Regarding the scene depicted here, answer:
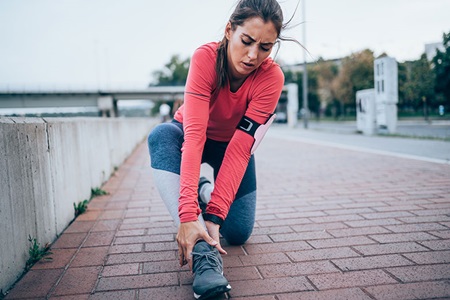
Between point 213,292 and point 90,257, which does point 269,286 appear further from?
point 90,257

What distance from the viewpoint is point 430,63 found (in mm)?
24078

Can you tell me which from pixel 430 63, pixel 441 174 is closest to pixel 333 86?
pixel 430 63

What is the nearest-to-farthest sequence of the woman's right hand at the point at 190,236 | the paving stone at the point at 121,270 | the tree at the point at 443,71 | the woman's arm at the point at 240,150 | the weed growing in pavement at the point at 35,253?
the woman's right hand at the point at 190,236 → the woman's arm at the point at 240,150 → the paving stone at the point at 121,270 → the weed growing in pavement at the point at 35,253 → the tree at the point at 443,71

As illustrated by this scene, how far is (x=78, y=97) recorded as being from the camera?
50531 mm

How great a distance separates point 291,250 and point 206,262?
84 centimetres

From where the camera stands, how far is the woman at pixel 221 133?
75.5 inches

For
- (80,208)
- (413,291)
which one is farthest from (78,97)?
(413,291)

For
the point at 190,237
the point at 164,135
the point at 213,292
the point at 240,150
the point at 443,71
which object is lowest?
the point at 213,292

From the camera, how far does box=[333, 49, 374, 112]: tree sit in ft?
91.8

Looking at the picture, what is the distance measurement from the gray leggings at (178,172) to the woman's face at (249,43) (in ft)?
1.99

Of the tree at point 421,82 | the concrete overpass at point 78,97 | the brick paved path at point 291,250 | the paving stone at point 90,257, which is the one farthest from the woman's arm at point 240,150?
the concrete overpass at point 78,97

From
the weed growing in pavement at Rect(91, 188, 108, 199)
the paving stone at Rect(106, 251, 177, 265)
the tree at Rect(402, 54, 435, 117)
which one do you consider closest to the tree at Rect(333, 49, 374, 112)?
the tree at Rect(402, 54, 435, 117)

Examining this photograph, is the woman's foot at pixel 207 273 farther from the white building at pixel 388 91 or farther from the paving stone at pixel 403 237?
the white building at pixel 388 91

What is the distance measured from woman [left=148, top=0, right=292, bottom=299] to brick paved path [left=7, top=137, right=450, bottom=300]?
0.75 ft
